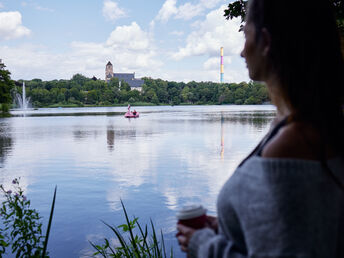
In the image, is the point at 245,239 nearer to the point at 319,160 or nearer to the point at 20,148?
the point at 319,160

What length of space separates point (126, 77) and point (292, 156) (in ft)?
595

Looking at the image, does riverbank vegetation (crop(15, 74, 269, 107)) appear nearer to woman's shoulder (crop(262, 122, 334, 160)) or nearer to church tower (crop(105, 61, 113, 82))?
church tower (crop(105, 61, 113, 82))

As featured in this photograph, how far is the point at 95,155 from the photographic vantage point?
13.5m

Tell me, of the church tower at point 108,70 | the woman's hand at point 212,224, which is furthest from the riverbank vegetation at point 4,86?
the church tower at point 108,70

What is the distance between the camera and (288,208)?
3.01ft

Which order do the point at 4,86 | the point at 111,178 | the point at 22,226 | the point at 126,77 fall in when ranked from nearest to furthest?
the point at 22,226, the point at 111,178, the point at 4,86, the point at 126,77

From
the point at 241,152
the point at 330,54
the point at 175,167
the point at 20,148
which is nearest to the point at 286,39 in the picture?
the point at 330,54

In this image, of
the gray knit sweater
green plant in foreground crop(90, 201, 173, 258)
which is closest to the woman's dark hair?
the gray knit sweater

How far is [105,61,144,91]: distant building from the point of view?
6713 inches

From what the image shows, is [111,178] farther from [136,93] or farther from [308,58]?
[136,93]

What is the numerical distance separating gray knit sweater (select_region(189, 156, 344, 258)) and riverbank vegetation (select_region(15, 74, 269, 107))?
342 ft

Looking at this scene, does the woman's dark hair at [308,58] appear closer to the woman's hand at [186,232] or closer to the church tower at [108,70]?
the woman's hand at [186,232]

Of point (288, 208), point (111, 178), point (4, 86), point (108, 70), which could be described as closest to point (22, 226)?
point (288, 208)

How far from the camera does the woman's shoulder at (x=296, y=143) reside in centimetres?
94
